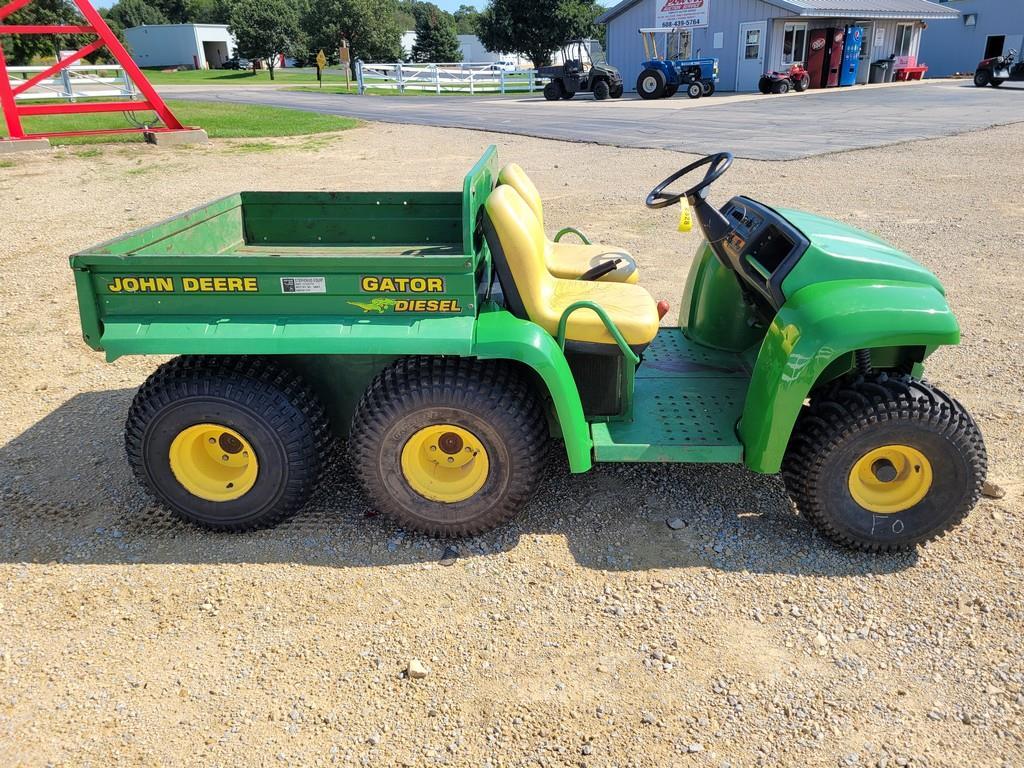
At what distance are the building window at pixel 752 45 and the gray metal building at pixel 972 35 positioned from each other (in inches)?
538

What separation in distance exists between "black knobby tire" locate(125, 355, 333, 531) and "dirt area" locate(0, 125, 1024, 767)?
169 millimetres

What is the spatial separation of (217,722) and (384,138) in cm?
1413

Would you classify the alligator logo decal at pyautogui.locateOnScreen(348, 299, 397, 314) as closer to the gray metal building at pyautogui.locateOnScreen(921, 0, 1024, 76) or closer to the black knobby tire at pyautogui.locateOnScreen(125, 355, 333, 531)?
the black knobby tire at pyautogui.locateOnScreen(125, 355, 333, 531)

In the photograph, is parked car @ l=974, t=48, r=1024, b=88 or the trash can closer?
parked car @ l=974, t=48, r=1024, b=88

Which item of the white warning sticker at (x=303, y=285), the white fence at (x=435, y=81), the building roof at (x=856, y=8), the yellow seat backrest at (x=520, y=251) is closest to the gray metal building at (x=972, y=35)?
the building roof at (x=856, y=8)

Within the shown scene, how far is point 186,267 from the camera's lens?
9.77 feet

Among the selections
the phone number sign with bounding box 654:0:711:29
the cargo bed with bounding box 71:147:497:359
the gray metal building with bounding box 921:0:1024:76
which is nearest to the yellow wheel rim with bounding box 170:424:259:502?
the cargo bed with bounding box 71:147:497:359

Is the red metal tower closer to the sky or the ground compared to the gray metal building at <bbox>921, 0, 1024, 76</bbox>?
closer to the ground

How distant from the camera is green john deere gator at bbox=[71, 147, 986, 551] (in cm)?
297

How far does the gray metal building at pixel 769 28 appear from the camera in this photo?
1051 inches

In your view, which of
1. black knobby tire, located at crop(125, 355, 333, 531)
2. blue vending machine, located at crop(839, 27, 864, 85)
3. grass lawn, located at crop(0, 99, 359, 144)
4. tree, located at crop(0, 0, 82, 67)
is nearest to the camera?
black knobby tire, located at crop(125, 355, 333, 531)

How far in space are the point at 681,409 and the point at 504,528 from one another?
93 centimetres

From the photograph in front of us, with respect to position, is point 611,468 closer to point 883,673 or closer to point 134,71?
point 883,673

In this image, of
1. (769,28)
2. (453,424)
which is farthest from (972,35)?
(453,424)
